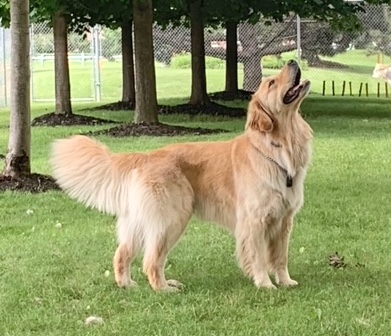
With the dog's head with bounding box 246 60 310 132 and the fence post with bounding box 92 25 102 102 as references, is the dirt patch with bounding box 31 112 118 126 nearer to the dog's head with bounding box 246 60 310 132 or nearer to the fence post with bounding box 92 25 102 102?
the fence post with bounding box 92 25 102 102

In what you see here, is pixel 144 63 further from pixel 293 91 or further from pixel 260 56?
pixel 260 56

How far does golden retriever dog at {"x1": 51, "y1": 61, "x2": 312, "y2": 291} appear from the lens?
524cm

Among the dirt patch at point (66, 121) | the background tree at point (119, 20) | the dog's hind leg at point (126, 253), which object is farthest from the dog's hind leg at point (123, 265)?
the background tree at point (119, 20)

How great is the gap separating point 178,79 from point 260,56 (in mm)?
3683

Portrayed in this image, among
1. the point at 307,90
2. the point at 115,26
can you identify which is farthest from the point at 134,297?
the point at 115,26

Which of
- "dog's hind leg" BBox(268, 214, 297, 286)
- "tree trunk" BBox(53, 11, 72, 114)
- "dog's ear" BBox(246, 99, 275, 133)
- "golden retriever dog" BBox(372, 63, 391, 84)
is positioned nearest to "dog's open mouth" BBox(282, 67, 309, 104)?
"dog's ear" BBox(246, 99, 275, 133)

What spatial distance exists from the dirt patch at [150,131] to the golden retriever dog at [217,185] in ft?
27.8

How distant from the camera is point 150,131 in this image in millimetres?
14250

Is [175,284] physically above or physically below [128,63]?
below

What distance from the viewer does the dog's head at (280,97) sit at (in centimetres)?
519

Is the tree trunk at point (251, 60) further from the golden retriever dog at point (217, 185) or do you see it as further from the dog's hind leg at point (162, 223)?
the dog's hind leg at point (162, 223)

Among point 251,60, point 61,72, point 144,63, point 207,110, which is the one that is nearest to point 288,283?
point 144,63

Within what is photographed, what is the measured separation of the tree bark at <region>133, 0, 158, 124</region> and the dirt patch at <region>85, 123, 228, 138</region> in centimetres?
38

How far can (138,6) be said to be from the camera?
48.9 ft
